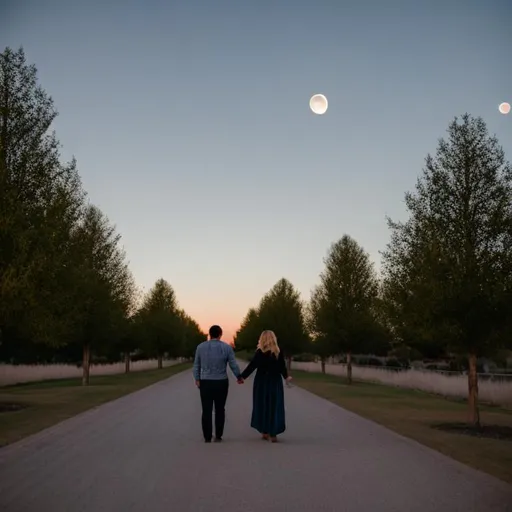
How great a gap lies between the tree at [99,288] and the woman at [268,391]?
2001 cm

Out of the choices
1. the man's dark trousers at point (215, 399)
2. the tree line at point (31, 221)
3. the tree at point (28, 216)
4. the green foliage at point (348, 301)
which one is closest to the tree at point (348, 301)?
the green foliage at point (348, 301)

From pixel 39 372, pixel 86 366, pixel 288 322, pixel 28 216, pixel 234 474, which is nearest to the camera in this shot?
pixel 234 474

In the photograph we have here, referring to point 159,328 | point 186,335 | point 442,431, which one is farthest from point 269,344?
point 186,335

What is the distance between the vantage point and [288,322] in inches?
2459

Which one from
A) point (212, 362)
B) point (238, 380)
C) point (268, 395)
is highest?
point (212, 362)

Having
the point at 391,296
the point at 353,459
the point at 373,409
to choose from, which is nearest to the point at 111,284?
the point at 373,409

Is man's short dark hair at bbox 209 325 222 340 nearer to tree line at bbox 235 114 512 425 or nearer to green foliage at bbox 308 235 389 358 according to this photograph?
tree line at bbox 235 114 512 425

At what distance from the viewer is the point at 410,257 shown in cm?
1452

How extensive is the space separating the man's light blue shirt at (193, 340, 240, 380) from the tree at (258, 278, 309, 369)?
50071 millimetres

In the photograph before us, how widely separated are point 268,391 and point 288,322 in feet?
170

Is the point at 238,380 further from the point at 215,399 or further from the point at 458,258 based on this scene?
the point at 458,258

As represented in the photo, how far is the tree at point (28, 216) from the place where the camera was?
15.8 m

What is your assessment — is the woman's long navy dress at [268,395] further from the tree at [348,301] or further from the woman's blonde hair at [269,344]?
the tree at [348,301]

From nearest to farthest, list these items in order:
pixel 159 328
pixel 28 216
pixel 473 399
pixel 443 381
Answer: pixel 473 399
pixel 28 216
pixel 443 381
pixel 159 328
